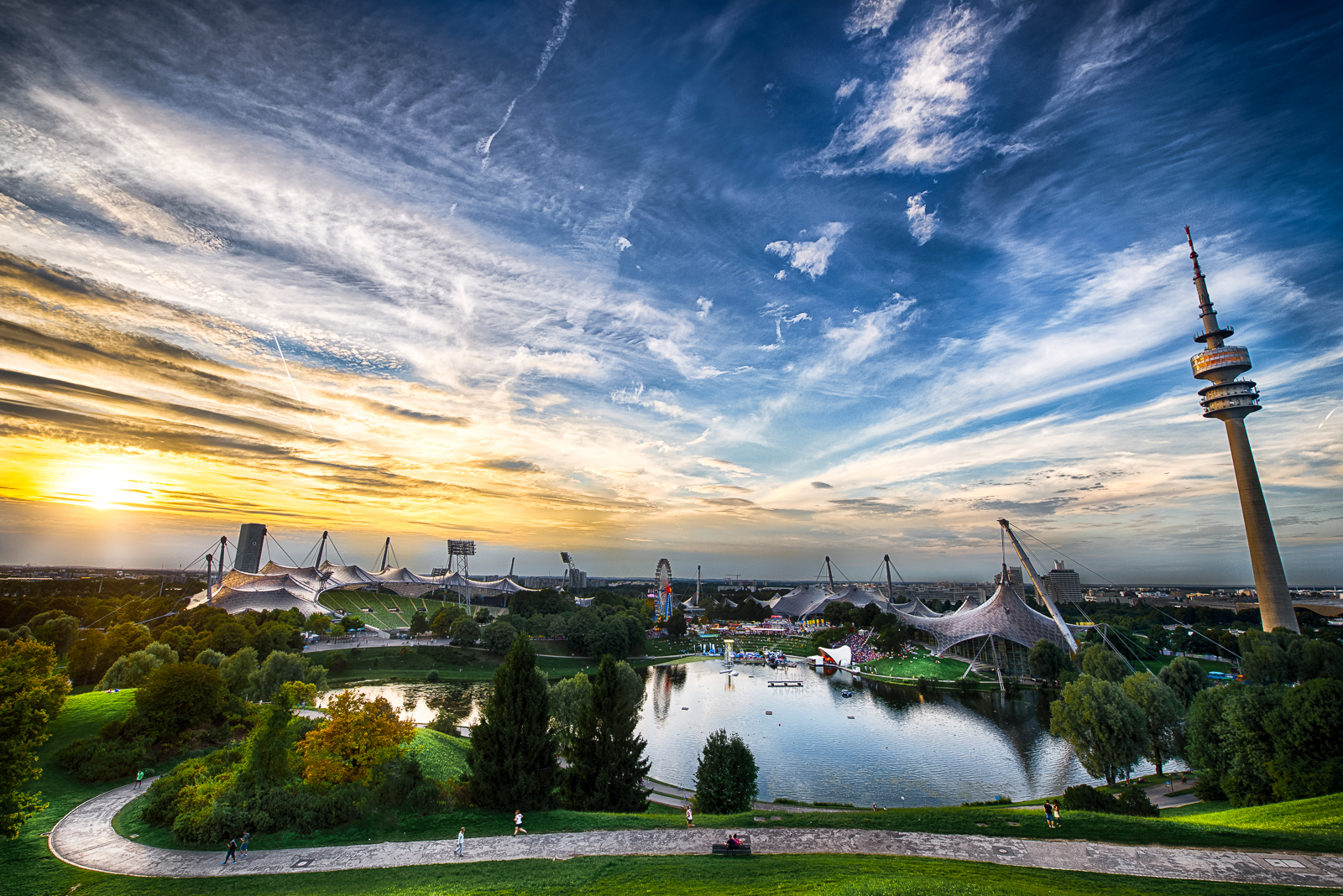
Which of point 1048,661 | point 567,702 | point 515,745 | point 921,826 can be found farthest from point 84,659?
point 1048,661

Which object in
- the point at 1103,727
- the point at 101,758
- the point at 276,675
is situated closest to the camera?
the point at 101,758

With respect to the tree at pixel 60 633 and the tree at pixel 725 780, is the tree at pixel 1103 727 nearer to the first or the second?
the tree at pixel 725 780

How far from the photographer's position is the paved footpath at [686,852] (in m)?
12.7

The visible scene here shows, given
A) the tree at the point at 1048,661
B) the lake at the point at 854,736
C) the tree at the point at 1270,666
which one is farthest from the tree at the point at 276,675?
the tree at the point at 1270,666

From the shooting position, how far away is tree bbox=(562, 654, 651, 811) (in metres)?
21.1

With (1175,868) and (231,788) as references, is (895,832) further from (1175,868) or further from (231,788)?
(231,788)

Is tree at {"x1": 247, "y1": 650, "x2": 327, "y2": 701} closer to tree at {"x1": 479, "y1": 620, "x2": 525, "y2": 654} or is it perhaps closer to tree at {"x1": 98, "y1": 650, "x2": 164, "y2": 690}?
tree at {"x1": 98, "y1": 650, "x2": 164, "y2": 690}

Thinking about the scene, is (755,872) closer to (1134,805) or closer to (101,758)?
(1134,805)

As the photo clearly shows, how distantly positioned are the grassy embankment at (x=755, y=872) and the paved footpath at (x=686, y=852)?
54 centimetres

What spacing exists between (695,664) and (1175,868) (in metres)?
71.7

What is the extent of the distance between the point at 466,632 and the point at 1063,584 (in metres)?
173

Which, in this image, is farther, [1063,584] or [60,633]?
[1063,584]

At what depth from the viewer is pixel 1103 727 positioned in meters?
27.4

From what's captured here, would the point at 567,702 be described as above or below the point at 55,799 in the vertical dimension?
above
